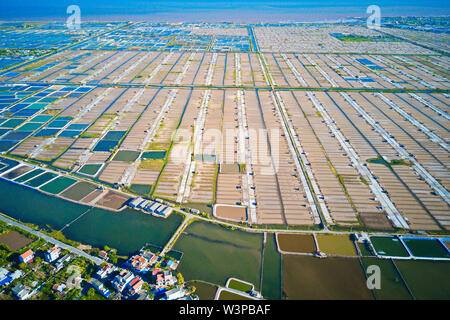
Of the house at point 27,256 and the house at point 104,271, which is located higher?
the house at point 27,256

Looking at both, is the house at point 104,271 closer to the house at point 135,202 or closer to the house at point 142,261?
the house at point 142,261

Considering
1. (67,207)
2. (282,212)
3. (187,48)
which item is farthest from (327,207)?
(187,48)

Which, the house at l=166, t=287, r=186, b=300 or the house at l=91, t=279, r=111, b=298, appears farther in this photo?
the house at l=91, t=279, r=111, b=298

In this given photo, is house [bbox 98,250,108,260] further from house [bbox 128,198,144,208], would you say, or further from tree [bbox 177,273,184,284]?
tree [bbox 177,273,184,284]

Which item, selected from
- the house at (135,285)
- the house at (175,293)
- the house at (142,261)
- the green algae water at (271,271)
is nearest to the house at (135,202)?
the house at (142,261)

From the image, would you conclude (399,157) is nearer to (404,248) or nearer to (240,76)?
(404,248)

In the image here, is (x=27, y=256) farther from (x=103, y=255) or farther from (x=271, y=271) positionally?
(x=271, y=271)

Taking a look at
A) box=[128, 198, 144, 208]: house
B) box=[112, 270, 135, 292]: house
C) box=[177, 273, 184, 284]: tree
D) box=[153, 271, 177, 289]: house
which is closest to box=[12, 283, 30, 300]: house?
box=[112, 270, 135, 292]: house
